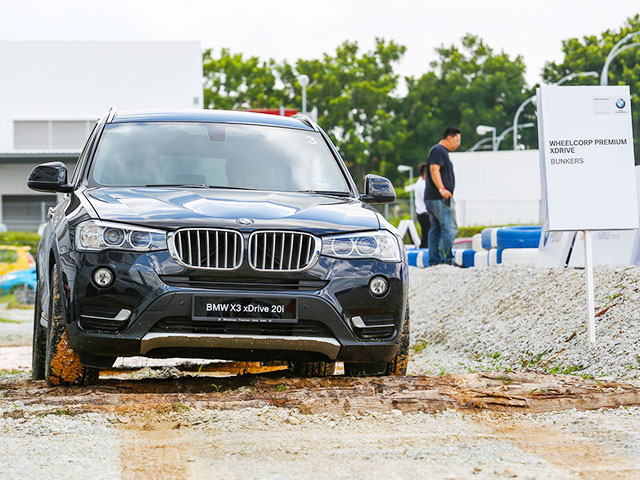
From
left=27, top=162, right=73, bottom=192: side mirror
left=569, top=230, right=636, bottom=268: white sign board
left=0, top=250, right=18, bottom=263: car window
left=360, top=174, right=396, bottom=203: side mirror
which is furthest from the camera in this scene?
left=0, top=250, right=18, bottom=263: car window

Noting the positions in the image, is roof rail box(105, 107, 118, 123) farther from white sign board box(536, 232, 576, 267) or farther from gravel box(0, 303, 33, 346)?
gravel box(0, 303, 33, 346)

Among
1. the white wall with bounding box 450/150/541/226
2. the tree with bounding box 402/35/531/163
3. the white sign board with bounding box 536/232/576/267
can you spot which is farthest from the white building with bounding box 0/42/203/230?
the white sign board with bounding box 536/232/576/267

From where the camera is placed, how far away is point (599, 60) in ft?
265

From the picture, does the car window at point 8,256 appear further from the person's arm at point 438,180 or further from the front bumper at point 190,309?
the front bumper at point 190,309

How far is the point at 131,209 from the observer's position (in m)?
5.87

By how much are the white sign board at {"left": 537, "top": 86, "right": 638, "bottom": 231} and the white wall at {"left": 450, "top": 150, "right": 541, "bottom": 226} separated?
112 ft

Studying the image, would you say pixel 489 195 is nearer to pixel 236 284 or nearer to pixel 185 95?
pixel 185 95

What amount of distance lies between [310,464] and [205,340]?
5.45ft

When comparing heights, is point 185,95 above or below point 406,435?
above

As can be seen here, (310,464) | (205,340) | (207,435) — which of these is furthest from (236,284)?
(310,464)

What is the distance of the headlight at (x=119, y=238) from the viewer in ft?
18.5

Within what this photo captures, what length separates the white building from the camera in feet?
165

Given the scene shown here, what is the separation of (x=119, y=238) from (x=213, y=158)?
1.39m

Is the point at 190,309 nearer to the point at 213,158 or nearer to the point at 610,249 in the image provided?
the point at 213,158
